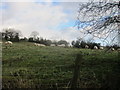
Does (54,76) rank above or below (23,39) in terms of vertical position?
below

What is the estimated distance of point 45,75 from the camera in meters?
7.18

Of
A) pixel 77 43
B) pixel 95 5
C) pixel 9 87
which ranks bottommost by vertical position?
pixel 9 87

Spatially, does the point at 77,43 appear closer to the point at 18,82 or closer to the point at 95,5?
the point at 95,5

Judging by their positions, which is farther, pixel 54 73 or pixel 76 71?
pixel 54 73

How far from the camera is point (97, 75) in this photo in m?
7.16

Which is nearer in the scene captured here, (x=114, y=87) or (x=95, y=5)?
(x=114, y=87)

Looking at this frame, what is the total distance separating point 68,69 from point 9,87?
7.33 ft

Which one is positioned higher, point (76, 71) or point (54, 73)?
point (76, 71)

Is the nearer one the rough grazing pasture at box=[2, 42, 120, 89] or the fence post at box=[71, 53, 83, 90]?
the fence post at box=[71, 53, 83, 90]

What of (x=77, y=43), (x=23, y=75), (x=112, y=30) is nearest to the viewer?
(x=23, y=75)

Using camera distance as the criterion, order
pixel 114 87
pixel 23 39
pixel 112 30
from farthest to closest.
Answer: pixel 23 39, pixel 112 30, pixel 114 87

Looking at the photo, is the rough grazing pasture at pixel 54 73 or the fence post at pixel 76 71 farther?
Result: the rough grazing pasture at pixel 54 73

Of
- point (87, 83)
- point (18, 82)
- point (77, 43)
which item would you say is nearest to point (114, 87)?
point (87, 83)

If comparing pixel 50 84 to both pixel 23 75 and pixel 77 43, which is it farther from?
pixel 77 43
